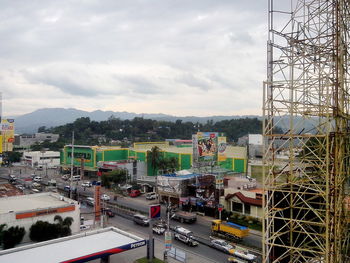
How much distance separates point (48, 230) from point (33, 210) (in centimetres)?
198

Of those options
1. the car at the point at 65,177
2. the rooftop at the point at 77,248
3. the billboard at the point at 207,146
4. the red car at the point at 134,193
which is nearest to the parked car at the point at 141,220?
the rooftop at the point at 77,248

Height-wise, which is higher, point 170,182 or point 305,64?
point 305,64

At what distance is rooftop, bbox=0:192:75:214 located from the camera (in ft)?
89.9

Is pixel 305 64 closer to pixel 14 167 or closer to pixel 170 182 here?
pixel 170 182

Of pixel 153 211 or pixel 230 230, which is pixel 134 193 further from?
pixel 153 211

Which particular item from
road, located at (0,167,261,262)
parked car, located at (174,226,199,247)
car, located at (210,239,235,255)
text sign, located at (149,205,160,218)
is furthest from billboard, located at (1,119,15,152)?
car, located at (210,239,235,255)

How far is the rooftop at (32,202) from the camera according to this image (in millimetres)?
27406

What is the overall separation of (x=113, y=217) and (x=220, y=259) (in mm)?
14833

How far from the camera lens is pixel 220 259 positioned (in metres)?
23.3

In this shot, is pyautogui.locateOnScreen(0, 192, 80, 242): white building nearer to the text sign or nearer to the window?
the text sign

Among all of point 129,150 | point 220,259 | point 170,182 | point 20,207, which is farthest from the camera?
point 129,150

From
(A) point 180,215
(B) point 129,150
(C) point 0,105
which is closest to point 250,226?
(A) point 180,215

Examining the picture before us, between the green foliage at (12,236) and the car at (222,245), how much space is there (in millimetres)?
14377

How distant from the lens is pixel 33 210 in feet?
83.5
